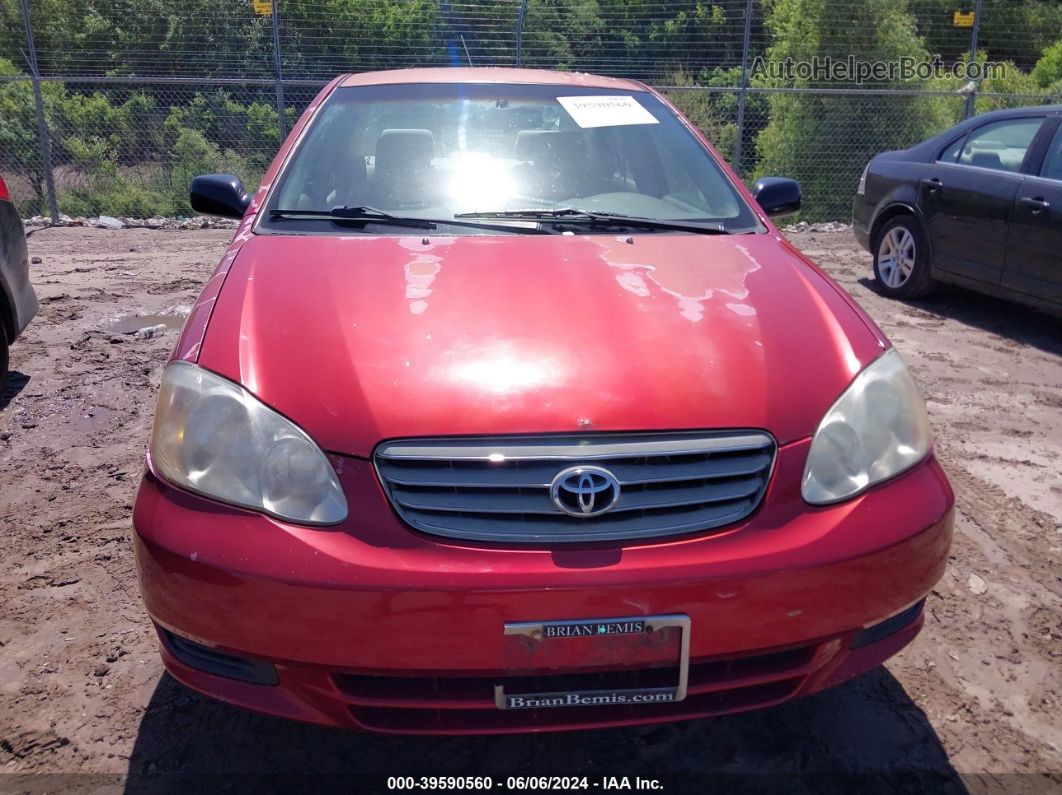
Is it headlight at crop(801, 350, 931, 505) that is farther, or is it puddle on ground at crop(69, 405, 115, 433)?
puddle on ground at crop(69, 405, 115, 433)

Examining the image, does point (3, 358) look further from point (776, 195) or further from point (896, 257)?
point (896, 257)

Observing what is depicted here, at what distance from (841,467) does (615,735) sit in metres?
0.92

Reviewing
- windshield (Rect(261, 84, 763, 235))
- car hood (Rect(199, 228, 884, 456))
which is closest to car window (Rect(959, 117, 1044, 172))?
windshield (Rect(261, 84, 763, 235))

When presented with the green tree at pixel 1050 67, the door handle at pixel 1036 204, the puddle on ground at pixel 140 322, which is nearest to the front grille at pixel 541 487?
the puddle on ground at pixel 140 322

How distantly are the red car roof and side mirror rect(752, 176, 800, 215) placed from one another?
677mm

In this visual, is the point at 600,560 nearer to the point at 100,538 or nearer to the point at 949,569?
the point at 949,569

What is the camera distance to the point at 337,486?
186 centimetres

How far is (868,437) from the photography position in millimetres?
2047

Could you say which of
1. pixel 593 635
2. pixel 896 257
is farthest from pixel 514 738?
pixel 896 257

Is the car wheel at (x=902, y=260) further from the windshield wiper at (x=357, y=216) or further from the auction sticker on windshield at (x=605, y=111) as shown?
the windshield wiper at (x=357, y=216)

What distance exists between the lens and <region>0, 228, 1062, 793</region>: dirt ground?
2234mm

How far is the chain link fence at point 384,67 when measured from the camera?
39.7ft

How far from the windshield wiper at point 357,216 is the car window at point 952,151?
5.32 m

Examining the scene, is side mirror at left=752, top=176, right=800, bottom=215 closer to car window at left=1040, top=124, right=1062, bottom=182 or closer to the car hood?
the car hood
